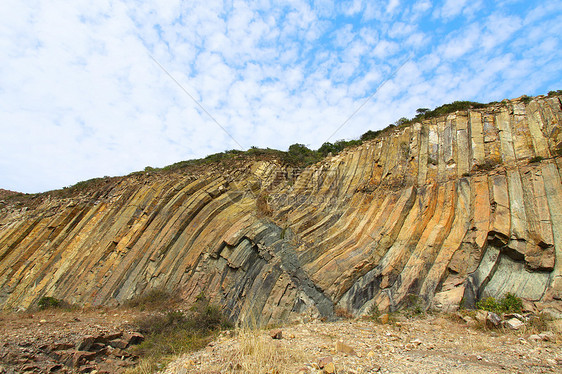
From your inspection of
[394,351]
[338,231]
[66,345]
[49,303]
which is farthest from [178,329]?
[49,303]

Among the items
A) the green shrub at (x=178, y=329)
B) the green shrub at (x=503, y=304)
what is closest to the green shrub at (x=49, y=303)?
the green shrub at (x=178, y=329)

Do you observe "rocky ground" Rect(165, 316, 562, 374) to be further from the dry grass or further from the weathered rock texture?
the weathered rock texture

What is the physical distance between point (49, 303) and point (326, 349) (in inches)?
576

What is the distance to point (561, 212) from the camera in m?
9.16

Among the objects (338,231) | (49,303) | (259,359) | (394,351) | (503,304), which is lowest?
(259,359)

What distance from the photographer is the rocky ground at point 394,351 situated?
550 centimetres

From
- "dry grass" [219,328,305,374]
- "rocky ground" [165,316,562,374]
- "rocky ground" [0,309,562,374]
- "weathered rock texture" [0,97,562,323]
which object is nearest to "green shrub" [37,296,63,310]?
"weathered rock texture" [0,97,562,323]

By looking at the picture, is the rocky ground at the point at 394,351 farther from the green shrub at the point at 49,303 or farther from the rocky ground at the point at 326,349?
the green shrub at the point at 49,303

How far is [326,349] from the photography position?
679 cm

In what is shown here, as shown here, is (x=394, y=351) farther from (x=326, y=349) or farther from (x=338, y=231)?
(x=338, y=231)

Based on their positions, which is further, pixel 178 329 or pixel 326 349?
pixel 178 329

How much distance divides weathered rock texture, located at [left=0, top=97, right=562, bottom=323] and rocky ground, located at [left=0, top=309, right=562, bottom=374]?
1.41 metres

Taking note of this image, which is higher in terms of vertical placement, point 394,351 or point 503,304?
point 503,304

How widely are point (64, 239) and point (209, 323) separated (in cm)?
1330
